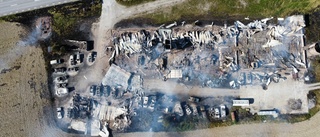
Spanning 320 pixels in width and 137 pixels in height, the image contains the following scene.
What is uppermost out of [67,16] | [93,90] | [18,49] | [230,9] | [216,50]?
[67,16]

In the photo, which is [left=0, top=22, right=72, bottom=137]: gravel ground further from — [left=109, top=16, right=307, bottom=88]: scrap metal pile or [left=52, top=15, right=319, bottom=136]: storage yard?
[left=109, top=16, right=307, bottom=88]: scrap metal pile

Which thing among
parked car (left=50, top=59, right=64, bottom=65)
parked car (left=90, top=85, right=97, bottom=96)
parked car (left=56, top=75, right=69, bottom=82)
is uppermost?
parked car (left=50, top=59, right=64, bottom=65)

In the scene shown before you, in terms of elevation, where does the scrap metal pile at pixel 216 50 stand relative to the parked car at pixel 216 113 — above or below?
above

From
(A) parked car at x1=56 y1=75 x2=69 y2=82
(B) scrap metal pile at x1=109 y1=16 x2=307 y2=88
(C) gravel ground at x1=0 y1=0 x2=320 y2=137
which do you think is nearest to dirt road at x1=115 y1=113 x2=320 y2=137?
(C) gravel ground at x1=0 y1=0 x2=320 y2=137

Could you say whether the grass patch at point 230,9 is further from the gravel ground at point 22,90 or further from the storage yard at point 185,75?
the gravel ground at point 22,90

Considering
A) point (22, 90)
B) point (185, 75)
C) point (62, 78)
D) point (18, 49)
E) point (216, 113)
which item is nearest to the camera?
point (216, 113)

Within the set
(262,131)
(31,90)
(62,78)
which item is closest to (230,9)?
(262,131)

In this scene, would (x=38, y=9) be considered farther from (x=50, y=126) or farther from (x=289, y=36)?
(x=289, y=36)

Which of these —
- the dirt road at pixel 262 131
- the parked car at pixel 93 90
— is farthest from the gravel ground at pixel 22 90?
the dirt road at pixel 262 131

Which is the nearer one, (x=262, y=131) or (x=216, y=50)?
(x=262, y=131)

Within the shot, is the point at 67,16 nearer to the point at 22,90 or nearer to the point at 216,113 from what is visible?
the point at 22,90

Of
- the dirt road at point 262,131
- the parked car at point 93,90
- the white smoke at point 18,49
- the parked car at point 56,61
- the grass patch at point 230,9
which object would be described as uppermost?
the grass patch at point 230,9

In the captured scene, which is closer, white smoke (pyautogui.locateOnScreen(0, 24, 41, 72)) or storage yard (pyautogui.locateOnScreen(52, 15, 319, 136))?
storage yard (pyautogui.locateOnScreen(52, 15, 319, 136))

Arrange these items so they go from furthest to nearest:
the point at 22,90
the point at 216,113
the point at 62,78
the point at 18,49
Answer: the point at 18,49 < the point at 22,90 < the point at 62,78 < the point at 216,113
